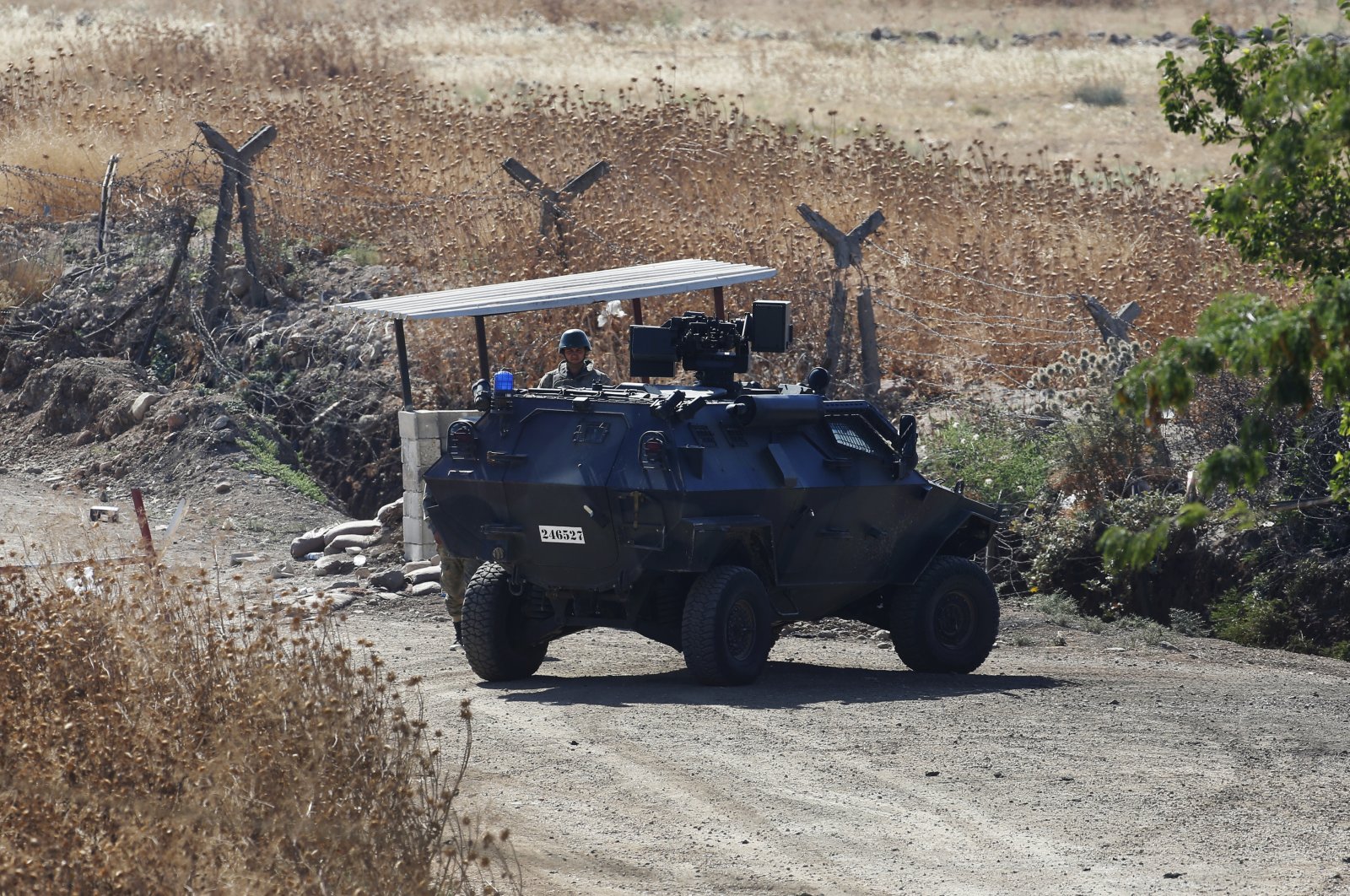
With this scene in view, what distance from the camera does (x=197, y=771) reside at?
625 cm

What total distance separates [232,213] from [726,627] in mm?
11764

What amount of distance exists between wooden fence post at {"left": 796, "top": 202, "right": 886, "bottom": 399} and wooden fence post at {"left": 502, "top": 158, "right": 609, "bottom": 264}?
310 centimetres

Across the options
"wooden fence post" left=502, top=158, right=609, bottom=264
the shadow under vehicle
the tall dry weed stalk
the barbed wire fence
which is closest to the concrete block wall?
the shadow under vehicle

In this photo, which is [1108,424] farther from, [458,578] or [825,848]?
[825,848]

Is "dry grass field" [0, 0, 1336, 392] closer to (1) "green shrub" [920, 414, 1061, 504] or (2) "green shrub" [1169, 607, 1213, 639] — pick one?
(1) "green shrub" [920, 414, 1061, 504]

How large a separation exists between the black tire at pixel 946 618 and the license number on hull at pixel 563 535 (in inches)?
92.8

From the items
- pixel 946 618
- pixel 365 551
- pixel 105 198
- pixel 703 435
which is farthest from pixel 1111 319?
pixel 105 198

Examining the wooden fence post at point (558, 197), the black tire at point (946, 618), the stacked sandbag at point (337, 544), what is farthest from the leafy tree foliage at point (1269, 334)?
the wooden fence post at point (558, 197)

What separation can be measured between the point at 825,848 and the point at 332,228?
14926mm

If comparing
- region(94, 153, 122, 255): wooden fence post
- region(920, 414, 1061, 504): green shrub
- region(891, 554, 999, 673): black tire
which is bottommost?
region(891, 554, 999, 673): black tire

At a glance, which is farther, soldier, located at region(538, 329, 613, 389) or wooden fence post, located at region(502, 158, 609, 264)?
wooden fence post, located at region(502, 158, 609, 264)

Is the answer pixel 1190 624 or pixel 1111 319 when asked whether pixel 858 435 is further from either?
pixel 1111 319

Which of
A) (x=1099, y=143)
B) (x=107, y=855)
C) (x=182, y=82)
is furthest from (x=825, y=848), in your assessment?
(x=1099, y=143)

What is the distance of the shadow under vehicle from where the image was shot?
411 inches
